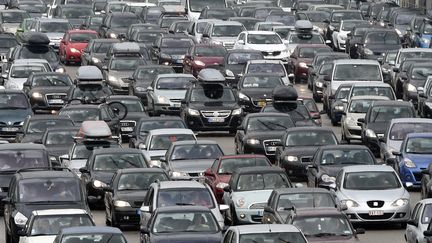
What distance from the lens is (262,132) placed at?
48.3 meters

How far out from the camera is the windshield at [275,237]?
30.6 m

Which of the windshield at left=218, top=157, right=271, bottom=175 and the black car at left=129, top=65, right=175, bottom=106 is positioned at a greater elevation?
the windshield at left=218, top=157, right=271, bottom=175

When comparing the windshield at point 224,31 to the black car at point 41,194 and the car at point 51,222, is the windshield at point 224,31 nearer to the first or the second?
the black car at point 41,194

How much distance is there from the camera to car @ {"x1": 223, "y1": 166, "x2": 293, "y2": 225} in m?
38.3

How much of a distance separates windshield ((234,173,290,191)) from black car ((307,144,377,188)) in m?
2.38

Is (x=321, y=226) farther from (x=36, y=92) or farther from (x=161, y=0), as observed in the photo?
(x=161, y=0)

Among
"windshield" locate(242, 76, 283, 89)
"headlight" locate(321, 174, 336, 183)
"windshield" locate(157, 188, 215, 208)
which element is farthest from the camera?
"windshield" locate(242, 76, 283, 89)

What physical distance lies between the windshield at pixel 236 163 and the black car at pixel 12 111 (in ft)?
34.7

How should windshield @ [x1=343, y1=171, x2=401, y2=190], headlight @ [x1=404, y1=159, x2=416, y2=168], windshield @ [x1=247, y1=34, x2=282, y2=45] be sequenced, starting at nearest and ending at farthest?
windshield @ [x1=343, y1=171, x2=401, y2=190] → headlight @ [x1=404, y1=159, x2=416, y2=168] → windshield @ [x1=247, y1=34, x2=282, y2=45]

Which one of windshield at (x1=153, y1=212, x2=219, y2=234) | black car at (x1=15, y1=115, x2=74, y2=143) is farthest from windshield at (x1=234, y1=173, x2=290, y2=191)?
black car at (x1=15, y1=115, x2=74, y2=143)

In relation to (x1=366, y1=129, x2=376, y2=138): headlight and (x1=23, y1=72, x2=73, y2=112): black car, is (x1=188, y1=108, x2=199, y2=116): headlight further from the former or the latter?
(x1=366, y1=129, x2=376, y2=138): headlight

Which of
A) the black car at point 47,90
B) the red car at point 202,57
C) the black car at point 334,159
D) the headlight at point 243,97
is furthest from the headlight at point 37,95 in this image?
the black car at point 334,159

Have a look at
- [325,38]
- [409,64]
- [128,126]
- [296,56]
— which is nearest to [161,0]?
[325,38]

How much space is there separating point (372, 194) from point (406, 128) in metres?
7.88
